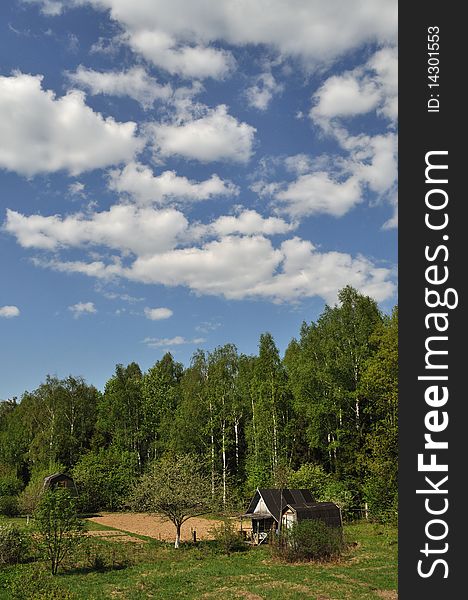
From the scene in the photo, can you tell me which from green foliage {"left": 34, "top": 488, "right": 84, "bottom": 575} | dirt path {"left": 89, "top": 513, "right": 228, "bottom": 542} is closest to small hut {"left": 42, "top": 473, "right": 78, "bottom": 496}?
dirt path {"left": 89, "top": 513, "right": 228, "bottom": 542}

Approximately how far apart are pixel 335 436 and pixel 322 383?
4.28 m

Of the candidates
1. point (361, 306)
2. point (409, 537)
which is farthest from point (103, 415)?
point (409, 537)

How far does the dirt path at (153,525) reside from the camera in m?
32.4

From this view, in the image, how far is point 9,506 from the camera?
42.9 meters

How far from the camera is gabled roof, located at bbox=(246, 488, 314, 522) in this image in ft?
98.6

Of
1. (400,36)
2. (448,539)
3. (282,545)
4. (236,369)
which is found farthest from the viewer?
(236,369)

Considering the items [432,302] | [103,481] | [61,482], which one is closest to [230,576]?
[432,302]

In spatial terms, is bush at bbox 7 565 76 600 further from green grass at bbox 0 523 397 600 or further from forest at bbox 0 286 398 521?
forest at bbox 0 286 398 521

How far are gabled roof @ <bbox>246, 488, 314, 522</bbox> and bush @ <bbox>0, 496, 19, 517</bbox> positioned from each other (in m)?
22.6

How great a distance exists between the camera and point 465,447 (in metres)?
5.07

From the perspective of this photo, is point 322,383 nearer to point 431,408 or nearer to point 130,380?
point 130,380

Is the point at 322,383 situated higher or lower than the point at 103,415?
higher

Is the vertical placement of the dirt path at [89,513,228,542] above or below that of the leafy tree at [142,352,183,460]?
below

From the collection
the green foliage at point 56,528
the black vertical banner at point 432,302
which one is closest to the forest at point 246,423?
the green foliage at point 56,528
